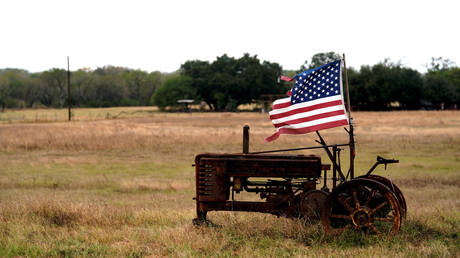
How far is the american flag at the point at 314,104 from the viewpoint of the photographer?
7523 millimetres

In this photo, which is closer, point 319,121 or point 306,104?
point 319,121

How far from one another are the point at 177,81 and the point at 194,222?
94.9 metres

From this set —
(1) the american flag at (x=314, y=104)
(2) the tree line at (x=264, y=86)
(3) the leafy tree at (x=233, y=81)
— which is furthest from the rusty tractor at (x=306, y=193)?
(3) the leafy tree at (x=233, y=81)

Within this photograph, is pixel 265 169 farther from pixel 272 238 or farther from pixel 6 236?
pixel 6 236

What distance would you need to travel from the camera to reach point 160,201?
46.8 feet

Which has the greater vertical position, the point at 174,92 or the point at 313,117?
the point at 174,92

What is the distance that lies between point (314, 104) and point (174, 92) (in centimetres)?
9300

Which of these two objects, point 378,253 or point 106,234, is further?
point 106,234

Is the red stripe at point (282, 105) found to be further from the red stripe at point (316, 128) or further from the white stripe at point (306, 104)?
the red stripe at point (316, 128)

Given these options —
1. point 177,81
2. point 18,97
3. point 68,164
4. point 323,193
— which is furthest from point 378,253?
point 18,97

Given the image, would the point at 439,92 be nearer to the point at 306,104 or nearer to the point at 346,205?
the point at 306,104

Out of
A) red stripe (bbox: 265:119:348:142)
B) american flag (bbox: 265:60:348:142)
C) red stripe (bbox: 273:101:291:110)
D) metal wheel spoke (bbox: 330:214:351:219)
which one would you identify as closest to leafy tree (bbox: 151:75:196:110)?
red stripe (bbox: 273:101:291:110)

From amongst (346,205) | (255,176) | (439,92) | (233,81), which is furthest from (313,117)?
(439,92)

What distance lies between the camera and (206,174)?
787cm
